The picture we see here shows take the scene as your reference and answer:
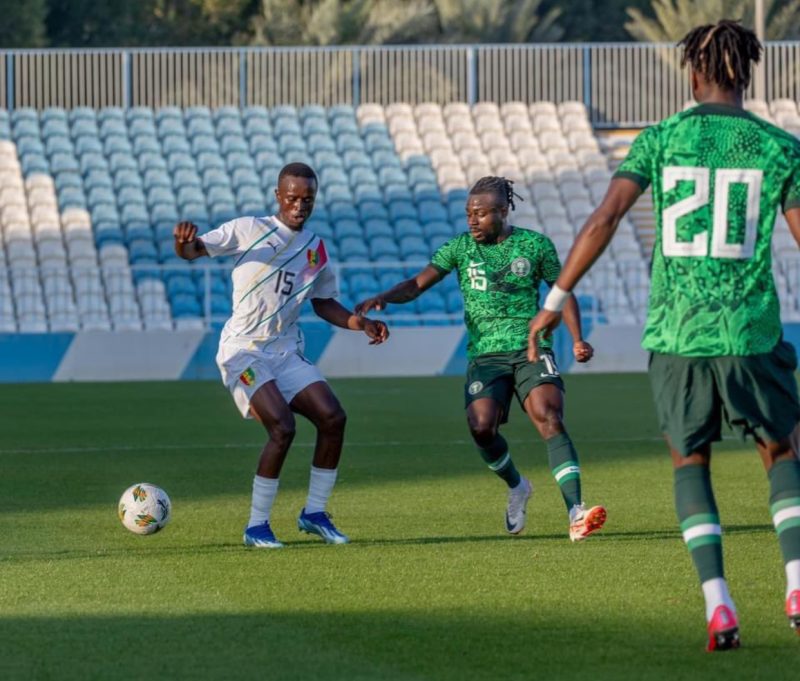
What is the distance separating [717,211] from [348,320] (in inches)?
147

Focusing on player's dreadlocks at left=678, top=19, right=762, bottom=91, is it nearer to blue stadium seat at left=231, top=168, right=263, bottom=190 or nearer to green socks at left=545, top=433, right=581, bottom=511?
green socks at left=545, top=433, right=581, bottom=511

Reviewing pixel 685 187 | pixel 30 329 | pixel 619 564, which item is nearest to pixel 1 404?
pixel 30 329

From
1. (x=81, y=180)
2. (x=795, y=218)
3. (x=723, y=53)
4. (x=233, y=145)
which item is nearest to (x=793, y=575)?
(x=795, y=218)

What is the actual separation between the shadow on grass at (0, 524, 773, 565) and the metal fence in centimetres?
2714

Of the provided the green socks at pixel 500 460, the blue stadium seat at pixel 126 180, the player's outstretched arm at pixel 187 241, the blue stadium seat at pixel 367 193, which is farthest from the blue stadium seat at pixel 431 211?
the player's outstretched arm at pixel 187 241

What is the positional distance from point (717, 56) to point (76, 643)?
10.2 ft

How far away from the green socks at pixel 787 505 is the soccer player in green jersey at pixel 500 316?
3339 mm

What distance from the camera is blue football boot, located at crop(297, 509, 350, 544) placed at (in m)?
9.25

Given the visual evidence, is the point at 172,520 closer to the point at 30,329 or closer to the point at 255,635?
the point at 255,635

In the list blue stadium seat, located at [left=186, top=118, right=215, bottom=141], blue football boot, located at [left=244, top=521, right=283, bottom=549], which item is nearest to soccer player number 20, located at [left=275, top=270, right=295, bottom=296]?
blue football boot, located at [left=244, top=521, right=283, bottom=549]

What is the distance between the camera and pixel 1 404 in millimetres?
20750

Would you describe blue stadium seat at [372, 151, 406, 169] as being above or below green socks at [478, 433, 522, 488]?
below

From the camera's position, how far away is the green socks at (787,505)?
20.3 feet

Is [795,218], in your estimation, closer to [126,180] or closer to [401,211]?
[401,211]
